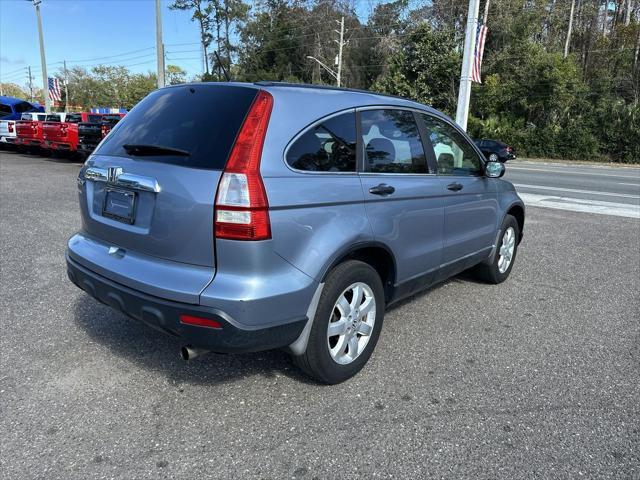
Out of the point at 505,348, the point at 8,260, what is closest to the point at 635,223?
the point at 505,348

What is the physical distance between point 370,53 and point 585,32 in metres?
18.3

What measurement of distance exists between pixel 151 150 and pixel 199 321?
1.06 meters

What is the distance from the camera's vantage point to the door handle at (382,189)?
126 inches

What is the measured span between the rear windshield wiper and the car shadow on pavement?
109 centimetres

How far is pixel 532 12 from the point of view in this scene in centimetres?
3444

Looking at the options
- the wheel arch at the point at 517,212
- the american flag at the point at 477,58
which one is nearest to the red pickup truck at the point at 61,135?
the american flag at the point at 477,58

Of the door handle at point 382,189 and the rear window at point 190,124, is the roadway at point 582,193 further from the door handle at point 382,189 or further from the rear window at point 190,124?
the rear window at point 190,124

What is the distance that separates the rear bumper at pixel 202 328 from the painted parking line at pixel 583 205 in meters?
9.25

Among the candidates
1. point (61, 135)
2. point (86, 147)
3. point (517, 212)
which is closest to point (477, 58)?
point (517, 212)

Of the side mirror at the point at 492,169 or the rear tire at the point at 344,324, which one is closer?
the rear tire at the point at 344,324

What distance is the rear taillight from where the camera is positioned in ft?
8.25

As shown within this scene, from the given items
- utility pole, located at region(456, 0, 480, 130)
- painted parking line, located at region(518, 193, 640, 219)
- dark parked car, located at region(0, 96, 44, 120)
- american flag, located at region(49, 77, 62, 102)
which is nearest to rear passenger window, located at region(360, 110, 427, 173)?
painted parking line, located at region(518, 193, 640, 219)

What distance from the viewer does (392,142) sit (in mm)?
3527

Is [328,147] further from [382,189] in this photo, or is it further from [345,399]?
[345,399]
